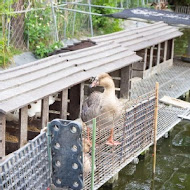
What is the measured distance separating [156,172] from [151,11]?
9.42 metres

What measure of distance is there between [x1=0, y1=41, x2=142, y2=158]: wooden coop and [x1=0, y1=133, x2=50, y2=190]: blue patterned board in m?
1.10

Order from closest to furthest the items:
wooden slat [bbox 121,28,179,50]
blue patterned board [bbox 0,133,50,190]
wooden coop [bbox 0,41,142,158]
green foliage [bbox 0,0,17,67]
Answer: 1. blue patterned board [bbox 0,133,50,190]
2. wooden coop [bbox 0,41,142,158]
3. wooden slat [bbox 121,28,179,50]
4. green foliage [bbox 0,0,17,67]

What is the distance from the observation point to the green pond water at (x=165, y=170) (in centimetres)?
1145

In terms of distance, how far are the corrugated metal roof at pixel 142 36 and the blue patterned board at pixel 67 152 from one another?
21.5 feet

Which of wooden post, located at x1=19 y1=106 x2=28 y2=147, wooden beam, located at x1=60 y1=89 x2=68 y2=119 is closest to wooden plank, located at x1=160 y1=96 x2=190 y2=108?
wooden beam, located at x1=60 y1=89 x2=68 y2=119

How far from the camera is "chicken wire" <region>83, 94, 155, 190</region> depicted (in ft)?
29.2

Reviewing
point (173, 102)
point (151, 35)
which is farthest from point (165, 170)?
point (151, 35)

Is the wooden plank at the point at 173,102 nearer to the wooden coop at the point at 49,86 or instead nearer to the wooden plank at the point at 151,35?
the wooden coop at the point at 49,86

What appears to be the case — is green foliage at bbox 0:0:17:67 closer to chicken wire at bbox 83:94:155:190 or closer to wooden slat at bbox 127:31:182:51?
wooden slat at bbox 127:31:182:51

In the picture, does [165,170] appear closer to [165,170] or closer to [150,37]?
[165,170]

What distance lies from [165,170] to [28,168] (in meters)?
5.70

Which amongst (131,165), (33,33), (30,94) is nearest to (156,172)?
(131,165)

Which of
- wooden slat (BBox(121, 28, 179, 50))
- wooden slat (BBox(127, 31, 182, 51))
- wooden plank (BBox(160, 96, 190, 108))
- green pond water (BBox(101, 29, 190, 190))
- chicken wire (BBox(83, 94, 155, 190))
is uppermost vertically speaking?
wooden slat (BBox(121, 28, 179, 50))

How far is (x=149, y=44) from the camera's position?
15242mm
